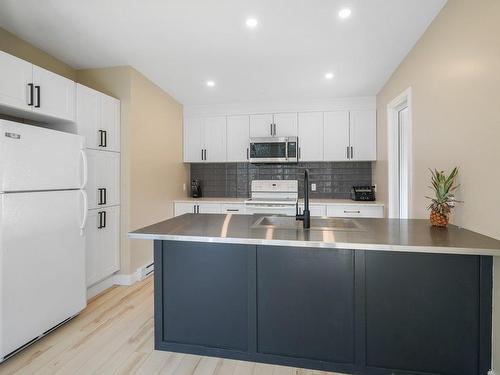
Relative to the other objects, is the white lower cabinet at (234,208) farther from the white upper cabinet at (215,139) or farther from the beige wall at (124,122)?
the beige wall at (124,122)

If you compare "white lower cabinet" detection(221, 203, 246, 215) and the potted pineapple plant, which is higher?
the potted pineapple plant

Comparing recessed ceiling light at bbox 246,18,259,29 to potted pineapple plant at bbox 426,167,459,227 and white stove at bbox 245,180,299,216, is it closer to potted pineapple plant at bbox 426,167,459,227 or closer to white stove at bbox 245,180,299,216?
potted pineapple plant at bbox 426,167,459,227

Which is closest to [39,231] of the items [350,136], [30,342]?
[30,342]

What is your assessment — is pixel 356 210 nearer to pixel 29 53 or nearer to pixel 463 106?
pixel 463 106

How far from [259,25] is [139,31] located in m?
1.03

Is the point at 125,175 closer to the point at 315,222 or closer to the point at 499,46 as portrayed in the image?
the point at 315,222

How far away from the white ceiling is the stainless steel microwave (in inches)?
35.0

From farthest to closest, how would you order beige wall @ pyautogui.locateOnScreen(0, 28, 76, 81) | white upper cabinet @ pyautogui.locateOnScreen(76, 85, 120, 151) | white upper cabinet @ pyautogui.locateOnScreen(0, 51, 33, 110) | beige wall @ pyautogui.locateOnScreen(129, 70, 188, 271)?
beige wall @ pyautogui.locateOnScreen(129, 70, 188, 271) < white upper cabinet @ pyautogui.locateOnScreen(76, 85, 120, 151) < beige wall @ pyautogui.locateOnScreen(0, 28, 76, 81) < white upper cabinet @ pyautogui.locateOnScreen(0, 51, 33, 110)

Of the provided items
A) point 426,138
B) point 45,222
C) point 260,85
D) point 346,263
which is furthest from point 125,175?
point 426,138

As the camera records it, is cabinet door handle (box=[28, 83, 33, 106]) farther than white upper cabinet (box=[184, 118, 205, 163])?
No

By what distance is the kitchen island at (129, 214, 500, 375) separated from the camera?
5.06ft

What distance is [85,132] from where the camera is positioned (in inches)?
106

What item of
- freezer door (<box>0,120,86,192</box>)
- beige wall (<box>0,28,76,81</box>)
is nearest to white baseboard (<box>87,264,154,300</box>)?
freezer door (<box>0,120,86,192</box>)

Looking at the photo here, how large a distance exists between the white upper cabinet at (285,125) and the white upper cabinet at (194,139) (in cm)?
122
